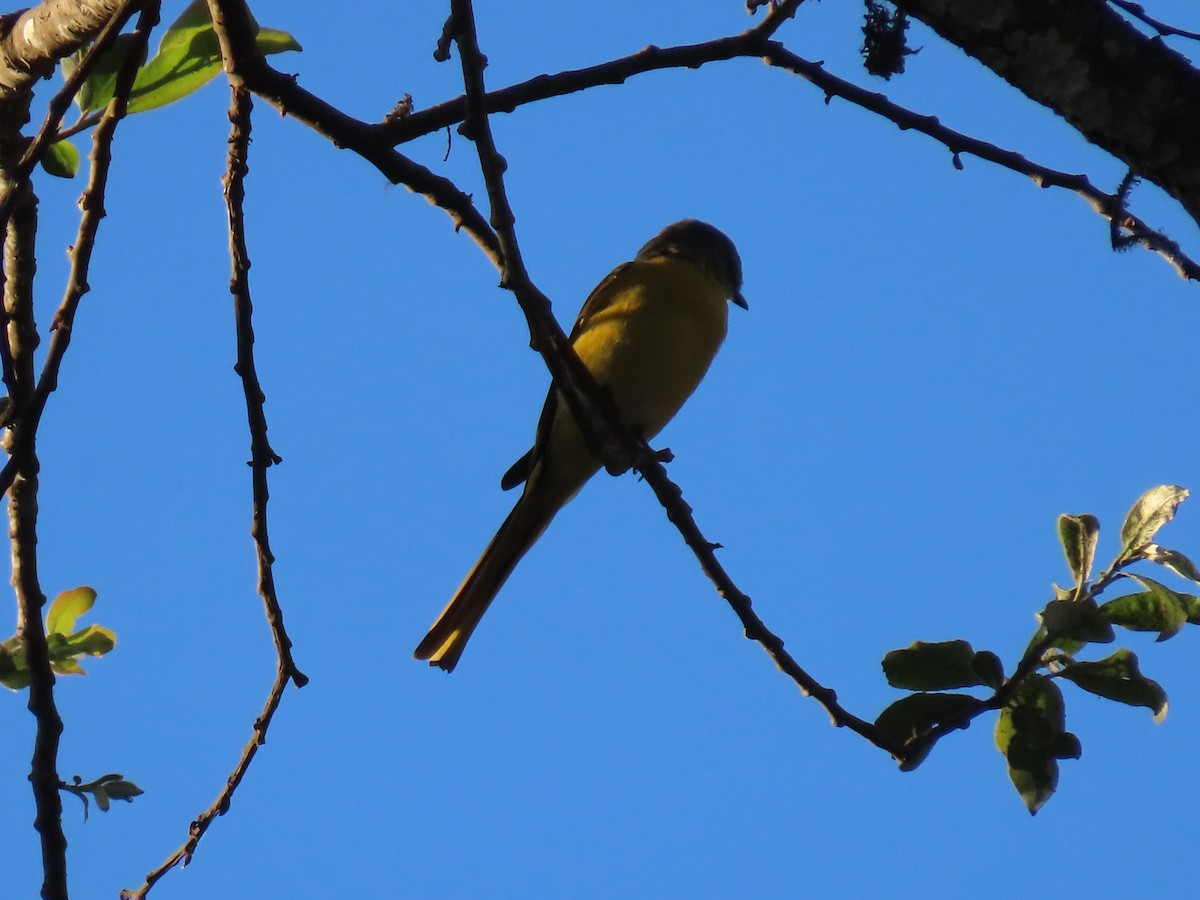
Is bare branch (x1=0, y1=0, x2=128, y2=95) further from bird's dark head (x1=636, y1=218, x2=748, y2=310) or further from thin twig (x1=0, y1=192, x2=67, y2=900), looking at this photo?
bird's dark head (x1=636, y1=218, x2=748, y2=310)

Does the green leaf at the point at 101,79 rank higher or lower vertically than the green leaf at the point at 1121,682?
higher

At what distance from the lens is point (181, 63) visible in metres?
2.83

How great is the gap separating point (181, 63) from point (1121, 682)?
2.39 m

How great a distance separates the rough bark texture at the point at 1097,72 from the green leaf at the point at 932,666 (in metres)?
0.93

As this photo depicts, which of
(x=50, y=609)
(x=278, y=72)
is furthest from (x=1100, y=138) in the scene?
(x=50, y=609)

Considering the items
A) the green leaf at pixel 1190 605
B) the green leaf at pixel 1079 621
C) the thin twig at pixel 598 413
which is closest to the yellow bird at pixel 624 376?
the thin twig at pixel 598 413

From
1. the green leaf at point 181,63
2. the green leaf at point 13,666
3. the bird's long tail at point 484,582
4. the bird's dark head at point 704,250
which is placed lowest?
the green leaf at point 13,666

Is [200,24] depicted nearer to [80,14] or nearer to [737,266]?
[80,14]

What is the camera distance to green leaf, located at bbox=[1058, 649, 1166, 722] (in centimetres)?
213

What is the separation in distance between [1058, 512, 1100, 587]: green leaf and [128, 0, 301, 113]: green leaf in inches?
80.2

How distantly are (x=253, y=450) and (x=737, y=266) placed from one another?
391 cm

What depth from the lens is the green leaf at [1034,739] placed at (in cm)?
217

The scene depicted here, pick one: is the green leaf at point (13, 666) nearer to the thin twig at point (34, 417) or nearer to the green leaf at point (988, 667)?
the thin twig at point (34, 417)

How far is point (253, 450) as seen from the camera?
2779 mm
